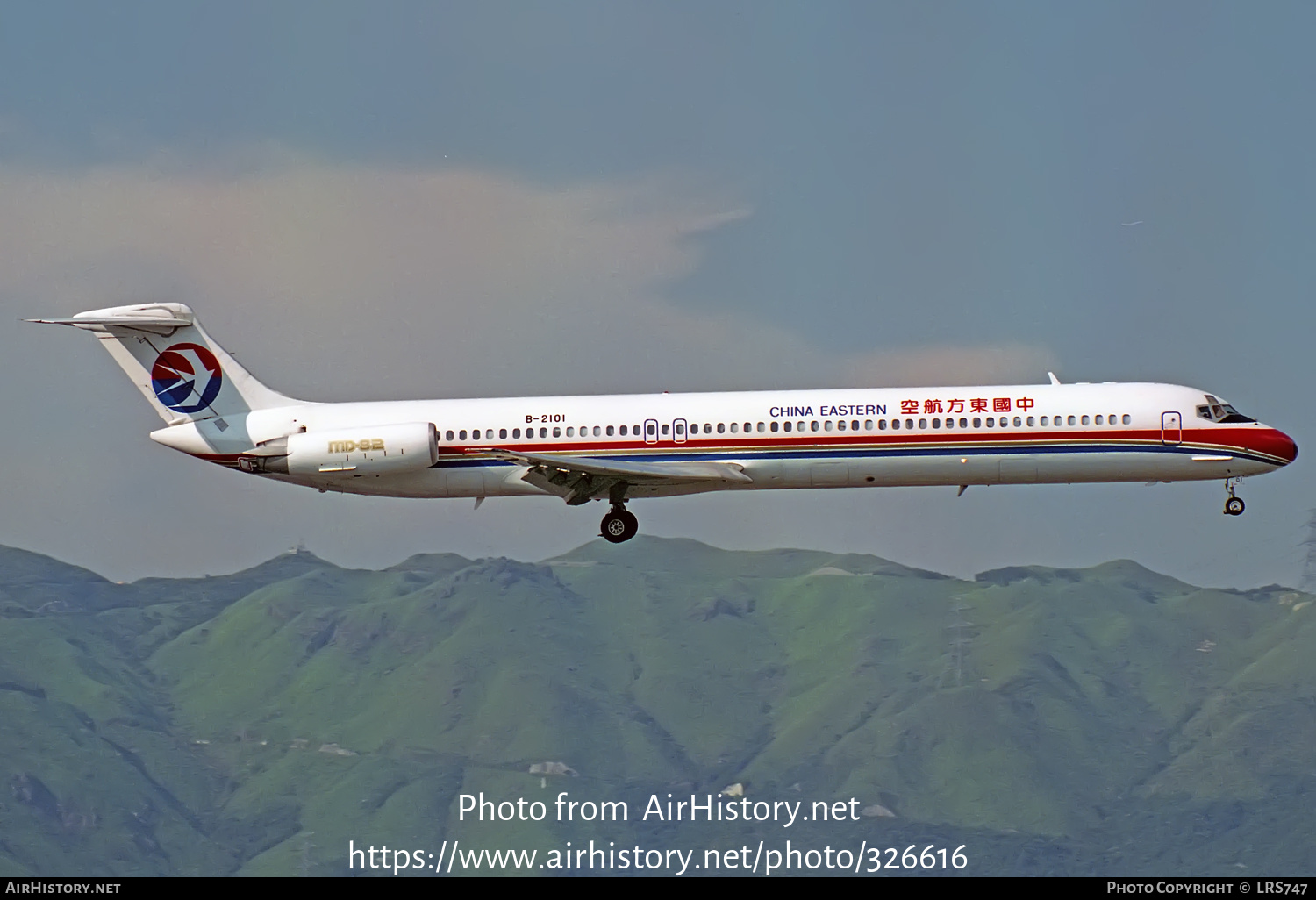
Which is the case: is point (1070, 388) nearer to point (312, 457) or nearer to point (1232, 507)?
point (1232, 507)

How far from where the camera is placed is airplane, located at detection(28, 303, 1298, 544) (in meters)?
44.3

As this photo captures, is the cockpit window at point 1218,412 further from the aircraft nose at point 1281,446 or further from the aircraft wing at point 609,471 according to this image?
the aircraft wing at point 609,471

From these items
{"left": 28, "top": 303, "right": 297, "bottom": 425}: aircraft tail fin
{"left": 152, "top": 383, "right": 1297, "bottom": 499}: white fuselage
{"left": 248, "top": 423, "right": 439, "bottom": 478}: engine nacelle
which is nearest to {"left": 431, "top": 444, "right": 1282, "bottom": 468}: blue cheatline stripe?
{"left": 152, "top": 383, "right": 1297, "bottom": 499}: white fuselage

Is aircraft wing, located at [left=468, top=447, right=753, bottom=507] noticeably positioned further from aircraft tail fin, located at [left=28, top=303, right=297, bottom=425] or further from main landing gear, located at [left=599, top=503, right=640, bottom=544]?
aircraft tail fin, located at [left=28, top=303, right=297, bottom=425]

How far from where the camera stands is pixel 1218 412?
148 feet

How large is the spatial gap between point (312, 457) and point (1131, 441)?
21.0m

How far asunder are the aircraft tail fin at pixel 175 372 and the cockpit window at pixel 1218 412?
2434cm

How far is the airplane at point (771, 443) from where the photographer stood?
44.3 metres

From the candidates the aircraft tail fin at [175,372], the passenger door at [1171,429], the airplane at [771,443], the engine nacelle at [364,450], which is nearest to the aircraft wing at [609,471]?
the airplane at [771,443]

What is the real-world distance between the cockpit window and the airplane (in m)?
0.04
